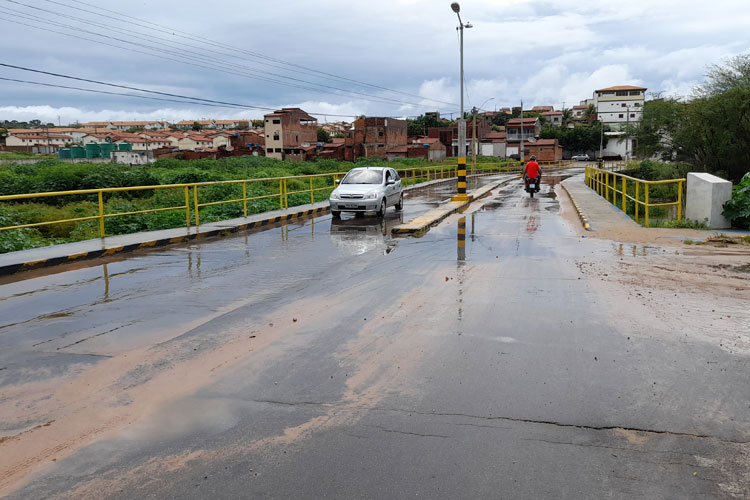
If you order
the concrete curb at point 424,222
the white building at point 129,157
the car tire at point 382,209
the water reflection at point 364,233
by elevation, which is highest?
the white building at point 129,157

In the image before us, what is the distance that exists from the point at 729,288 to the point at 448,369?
550cm

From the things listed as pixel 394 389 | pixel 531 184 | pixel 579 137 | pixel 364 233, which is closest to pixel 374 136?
pixel 579 137

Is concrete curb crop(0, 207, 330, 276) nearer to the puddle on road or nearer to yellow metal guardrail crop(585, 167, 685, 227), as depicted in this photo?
the puddle on road

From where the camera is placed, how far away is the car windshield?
21203 mm

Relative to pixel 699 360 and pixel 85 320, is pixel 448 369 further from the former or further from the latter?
pixel 85 320

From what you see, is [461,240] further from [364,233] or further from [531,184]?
[531,184]

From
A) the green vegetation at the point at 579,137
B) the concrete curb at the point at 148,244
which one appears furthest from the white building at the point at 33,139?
the concrete curb at the point at 148,244

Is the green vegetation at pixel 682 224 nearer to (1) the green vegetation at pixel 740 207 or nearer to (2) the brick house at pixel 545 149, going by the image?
(1) the green vegetation at pixel 740 207

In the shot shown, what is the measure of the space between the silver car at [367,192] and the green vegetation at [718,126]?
22143 mm

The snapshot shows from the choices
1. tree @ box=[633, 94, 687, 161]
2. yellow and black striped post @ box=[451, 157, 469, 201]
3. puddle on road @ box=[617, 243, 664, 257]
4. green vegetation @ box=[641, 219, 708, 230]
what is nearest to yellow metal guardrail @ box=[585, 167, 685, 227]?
green vegetation @ box=[641, 219, 708, 230]

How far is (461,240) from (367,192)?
248 inches

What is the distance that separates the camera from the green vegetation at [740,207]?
14328 mm

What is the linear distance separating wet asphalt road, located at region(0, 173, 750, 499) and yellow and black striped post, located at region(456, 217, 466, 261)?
1.88 meters

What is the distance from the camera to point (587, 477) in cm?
364
